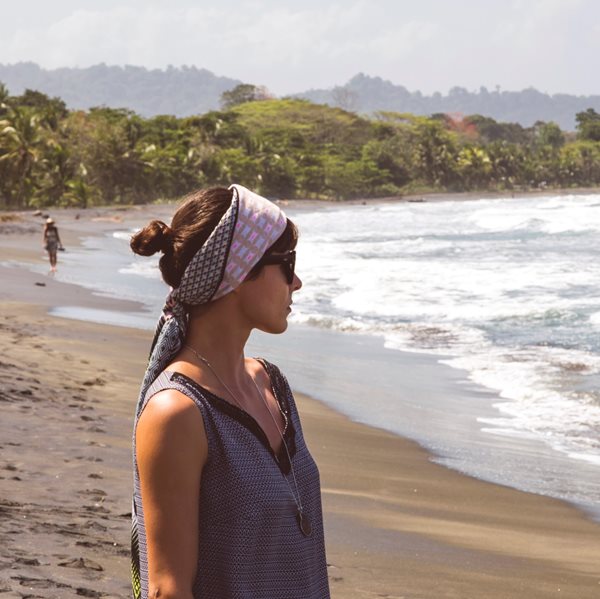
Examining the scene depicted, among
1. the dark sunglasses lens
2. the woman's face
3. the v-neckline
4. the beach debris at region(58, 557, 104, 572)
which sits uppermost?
the dark sunglasses lens

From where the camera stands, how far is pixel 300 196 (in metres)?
98.6

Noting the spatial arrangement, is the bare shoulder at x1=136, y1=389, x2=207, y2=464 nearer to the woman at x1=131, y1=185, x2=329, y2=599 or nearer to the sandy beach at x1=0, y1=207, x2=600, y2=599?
the woman at x1=131, y1=185, x2=329, y2=599

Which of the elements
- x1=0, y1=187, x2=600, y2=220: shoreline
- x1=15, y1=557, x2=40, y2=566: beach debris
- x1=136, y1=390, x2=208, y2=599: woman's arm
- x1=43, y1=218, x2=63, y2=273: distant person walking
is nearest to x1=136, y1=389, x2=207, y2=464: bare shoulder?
x1=136, y1=390, x2=208, y2=599: woman's arm

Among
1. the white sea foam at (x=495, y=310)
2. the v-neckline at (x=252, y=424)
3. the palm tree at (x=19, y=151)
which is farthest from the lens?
the palm tree at (x=19, y=151)

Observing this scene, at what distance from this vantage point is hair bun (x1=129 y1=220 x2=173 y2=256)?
6.28ft

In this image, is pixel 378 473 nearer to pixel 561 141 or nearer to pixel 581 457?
pixel 581 457

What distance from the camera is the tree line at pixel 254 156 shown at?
203 ft

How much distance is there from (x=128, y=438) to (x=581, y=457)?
3.33 meters

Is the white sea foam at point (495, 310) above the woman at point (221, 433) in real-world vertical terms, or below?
below

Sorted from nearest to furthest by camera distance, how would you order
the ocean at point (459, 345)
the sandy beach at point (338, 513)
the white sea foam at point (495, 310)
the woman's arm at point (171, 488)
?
1. the woman's arm at point (171, 488)
2. the sandy beach at point (338, 513)
3. the ocean at point (459, 345)
4. the white sea foam at point (495, 310)

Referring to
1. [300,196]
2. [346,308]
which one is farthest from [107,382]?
[300,196]

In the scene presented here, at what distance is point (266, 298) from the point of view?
6.43 ft

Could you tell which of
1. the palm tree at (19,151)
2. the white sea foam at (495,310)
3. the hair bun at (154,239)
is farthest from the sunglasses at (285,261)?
the palm tree at (19,151)

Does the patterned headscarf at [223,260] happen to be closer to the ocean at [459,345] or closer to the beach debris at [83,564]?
the beach debris at [83,564]
